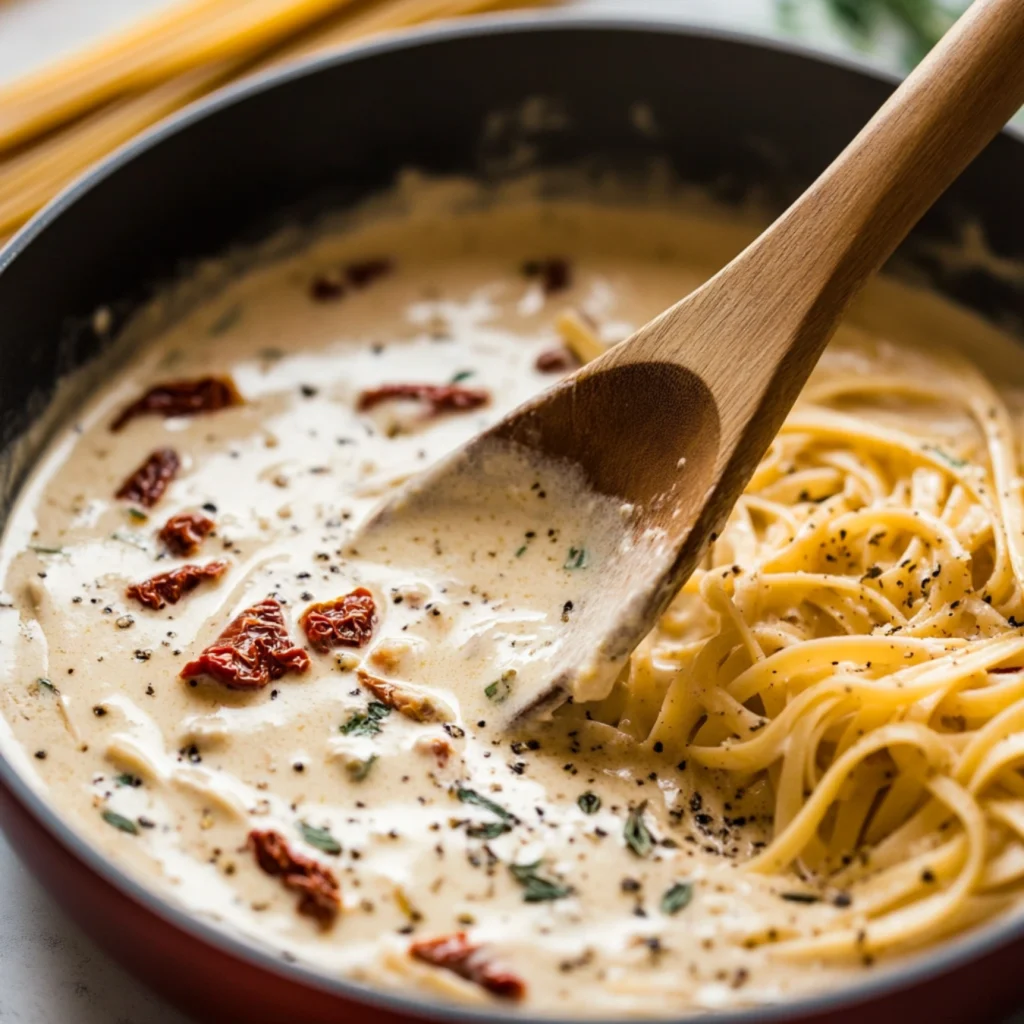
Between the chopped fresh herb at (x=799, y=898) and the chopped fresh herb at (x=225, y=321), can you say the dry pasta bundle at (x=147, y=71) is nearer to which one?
the chopped fresh herb at (x=225, y=321)

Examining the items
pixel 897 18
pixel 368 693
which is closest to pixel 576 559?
pixel 368 693

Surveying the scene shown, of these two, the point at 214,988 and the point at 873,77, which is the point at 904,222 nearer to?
the point at 873,77

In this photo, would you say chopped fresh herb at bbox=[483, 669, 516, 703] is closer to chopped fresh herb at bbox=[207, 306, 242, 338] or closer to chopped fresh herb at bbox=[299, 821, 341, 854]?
chopped fresh herb at bbox=[299, 821, 341, 854]

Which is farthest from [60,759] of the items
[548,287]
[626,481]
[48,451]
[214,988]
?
[548,287]

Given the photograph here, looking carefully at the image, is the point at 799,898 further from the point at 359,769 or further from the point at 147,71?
the point at 147,71

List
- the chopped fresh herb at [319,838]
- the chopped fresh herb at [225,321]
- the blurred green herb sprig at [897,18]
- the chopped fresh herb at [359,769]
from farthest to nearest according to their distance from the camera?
the blurred green herb sprig at [897,18] < the chopped fresh herb at [225,321] < the chopped fresh herb at [359,769] < the chopped fresh herb at [319,838]

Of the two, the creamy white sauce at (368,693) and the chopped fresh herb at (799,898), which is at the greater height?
the creamy white sauce at (368,693)

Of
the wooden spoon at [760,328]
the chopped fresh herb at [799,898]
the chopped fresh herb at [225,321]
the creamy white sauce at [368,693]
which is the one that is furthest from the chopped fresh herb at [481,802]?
the chopped fresh herb at [225,321]
